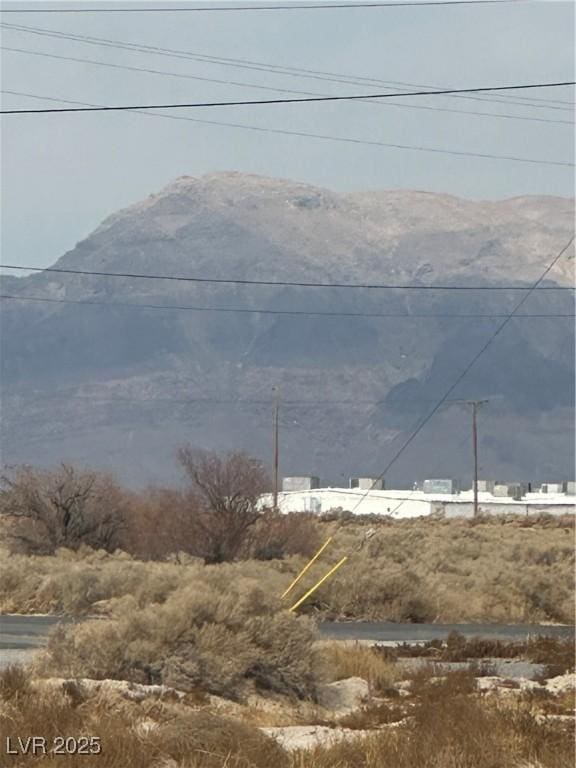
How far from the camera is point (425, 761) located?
1361cm

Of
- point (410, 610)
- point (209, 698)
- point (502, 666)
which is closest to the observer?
point (209, 698)

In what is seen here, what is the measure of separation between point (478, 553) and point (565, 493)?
400 feet

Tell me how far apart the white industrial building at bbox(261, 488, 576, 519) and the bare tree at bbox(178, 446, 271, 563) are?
6841cm

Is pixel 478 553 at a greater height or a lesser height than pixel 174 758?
greater

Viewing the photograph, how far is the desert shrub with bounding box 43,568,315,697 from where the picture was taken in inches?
799

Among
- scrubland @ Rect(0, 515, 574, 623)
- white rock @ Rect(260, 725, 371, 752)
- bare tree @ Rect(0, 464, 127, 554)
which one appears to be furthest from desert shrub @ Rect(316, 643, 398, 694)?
bare tree @ Rect(0, 464, 127, 554)

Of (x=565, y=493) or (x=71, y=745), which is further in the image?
(x=565, y=493)

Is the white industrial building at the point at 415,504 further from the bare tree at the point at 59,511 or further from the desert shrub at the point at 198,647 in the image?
the desert shrub at the point at 198,647

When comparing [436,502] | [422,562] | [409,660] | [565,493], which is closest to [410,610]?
[422,562]

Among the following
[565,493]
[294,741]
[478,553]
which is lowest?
[294,741]

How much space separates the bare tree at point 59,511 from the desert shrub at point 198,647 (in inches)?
1278

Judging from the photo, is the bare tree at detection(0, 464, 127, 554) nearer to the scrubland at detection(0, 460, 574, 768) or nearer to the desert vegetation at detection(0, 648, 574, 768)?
the scrubland at detection(0, 460, 574, 768)

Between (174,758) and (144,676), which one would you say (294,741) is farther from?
(144,676)

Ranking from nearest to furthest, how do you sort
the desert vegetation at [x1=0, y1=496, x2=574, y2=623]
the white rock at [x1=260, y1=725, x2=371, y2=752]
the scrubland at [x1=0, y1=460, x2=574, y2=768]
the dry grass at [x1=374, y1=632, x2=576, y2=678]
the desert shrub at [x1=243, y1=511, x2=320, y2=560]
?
1. the scrubland at [x1=0, y1=460, x2=574, y2=768]
2. the white rock at [x1=260, y1=725, x2=371, y2=752]
3. the dry grass at [x1=374, y1=632, x2=576, y2=678]
4. the desert vegetation at [x1=0, y1=496, x2=574, y2=623]
5. the desert shrub at [x1=243, y1=511, x2=320, y2=560]
